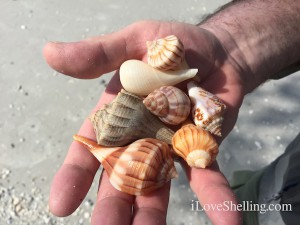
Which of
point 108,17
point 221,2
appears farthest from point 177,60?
point 221,2

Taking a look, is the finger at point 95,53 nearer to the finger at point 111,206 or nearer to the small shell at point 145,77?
the small shell at point 145,77

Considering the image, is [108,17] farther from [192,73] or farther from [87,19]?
[192,73]

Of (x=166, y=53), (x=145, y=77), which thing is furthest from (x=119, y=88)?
(x=166, y=53)

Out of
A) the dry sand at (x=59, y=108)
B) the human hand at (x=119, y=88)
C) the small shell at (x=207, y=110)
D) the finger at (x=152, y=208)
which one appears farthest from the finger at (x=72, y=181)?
the dry sand at (x=59, y=108)

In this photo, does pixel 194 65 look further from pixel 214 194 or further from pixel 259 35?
pixel 214 194

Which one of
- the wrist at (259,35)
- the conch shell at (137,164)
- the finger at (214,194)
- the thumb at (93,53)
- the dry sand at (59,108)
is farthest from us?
the dry sand at (59,108)

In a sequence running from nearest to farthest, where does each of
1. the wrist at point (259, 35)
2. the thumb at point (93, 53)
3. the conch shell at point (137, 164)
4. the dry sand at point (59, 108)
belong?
the conch shell at point (137, 164), the thumb at point (93, 53), the wrist at point (259, 35), the dry sand at point (59, 108)
